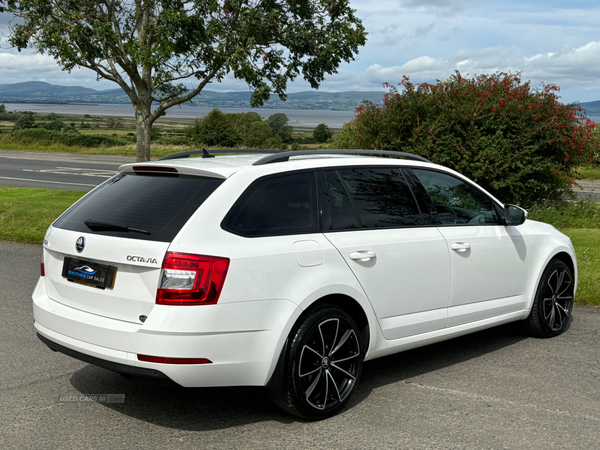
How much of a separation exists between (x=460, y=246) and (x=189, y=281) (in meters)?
2.37

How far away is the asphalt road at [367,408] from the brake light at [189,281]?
86cm

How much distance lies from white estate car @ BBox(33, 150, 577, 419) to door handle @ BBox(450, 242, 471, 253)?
1 centimetres

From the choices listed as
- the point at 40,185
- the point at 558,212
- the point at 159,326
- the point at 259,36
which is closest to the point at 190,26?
the point at 259,36

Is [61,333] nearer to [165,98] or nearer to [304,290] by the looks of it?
[304,290]

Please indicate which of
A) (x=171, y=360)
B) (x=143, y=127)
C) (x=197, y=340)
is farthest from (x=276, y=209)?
(x=143, y=127)

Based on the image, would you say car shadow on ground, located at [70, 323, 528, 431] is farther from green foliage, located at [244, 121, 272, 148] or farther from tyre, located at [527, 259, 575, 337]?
green foliage, located at [244, 121, 272, 148]

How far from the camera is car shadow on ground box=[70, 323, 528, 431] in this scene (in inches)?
166

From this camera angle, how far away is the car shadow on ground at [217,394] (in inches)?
166

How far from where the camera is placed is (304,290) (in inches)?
160

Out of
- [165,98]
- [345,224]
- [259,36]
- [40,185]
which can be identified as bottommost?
[40,185]

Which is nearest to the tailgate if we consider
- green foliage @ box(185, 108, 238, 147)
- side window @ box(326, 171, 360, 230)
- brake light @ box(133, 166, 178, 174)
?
brake light @ box(133, 166, 178, 174)

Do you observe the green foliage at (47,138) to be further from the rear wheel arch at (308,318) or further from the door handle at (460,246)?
the rear wheel arch at (308,318)

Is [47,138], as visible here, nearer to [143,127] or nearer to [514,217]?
[143,127]

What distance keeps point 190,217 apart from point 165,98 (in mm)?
13186
